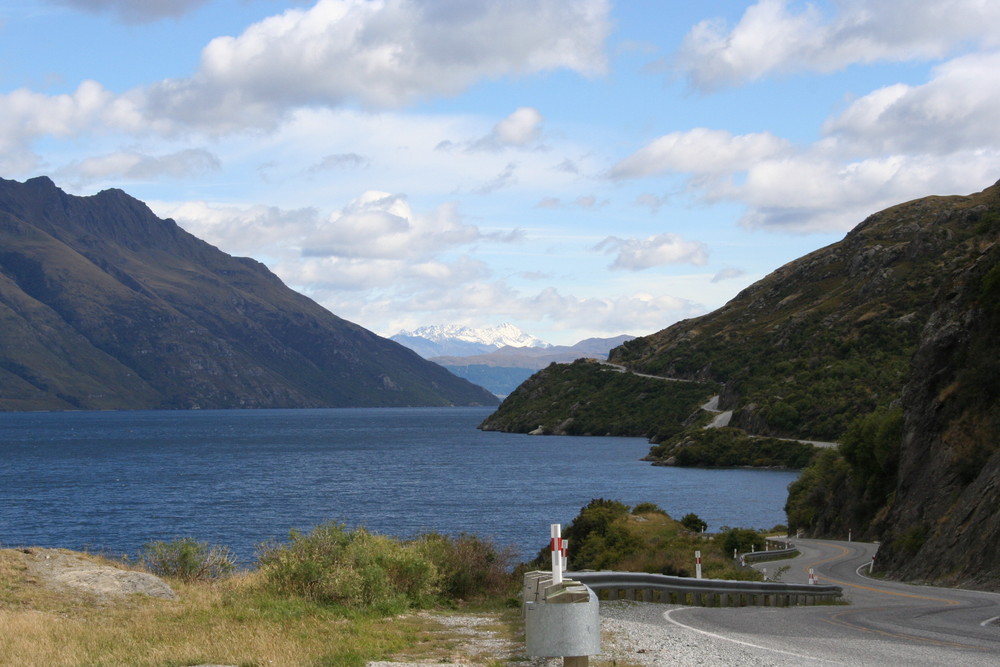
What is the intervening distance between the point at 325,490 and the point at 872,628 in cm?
7616

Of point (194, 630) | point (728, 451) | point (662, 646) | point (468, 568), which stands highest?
point (194, 630)

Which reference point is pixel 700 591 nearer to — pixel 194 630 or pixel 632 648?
pixel 632 648

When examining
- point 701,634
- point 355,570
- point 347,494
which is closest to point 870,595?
point 701,634

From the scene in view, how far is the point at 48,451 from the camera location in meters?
140

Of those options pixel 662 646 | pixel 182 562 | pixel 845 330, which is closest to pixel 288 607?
pixel 662 646

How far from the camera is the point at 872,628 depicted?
15.6m

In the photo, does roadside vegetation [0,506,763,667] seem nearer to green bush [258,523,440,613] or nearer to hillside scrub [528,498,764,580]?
green bush [258,523,440,613]

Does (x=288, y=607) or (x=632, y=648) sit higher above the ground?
(x=632, y=648)

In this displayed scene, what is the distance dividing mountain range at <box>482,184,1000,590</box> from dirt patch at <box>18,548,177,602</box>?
1985cm

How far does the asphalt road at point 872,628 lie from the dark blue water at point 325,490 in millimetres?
11677

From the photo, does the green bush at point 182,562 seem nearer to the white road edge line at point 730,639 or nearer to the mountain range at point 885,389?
the white road edge line at point 730,639

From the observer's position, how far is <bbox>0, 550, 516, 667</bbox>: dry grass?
10.6m

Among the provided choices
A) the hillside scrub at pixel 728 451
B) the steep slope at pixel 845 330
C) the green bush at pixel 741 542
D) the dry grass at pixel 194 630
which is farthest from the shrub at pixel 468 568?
the hillside scrub at pixel 728 451

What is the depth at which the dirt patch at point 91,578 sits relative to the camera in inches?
642
